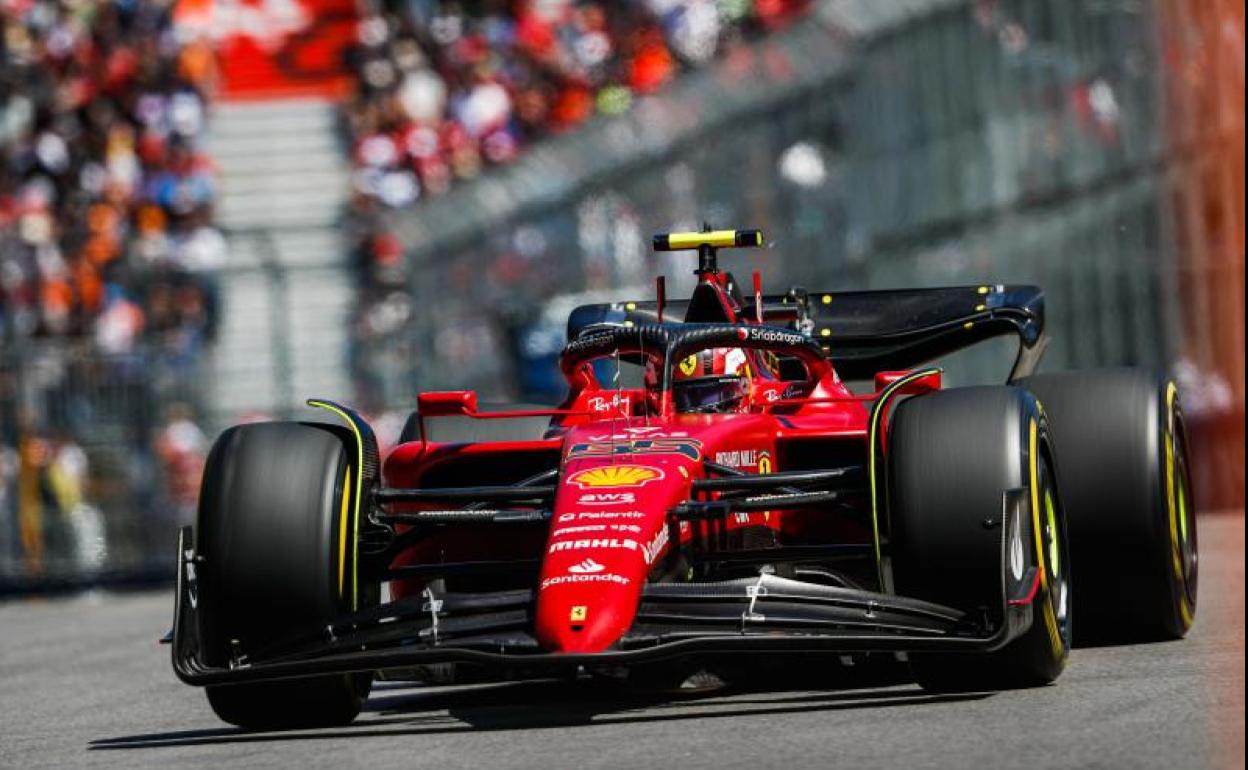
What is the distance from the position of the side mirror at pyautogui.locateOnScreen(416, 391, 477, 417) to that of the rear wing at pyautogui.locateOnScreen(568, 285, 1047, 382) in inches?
72.2

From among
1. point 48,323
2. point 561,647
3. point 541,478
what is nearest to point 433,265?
point 48,323

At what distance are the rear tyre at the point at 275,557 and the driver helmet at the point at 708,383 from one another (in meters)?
1.26

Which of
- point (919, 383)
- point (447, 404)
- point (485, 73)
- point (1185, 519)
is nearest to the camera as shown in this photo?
point (919, 383)

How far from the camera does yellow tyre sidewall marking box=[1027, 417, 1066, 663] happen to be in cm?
644

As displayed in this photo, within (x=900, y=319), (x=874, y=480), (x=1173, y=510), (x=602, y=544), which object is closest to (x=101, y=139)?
(x=900, y=319)

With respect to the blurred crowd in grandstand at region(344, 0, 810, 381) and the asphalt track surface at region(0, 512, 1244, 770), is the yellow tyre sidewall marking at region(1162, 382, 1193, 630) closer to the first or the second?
the asphalt track surface at region(0, 512, 1244, 770)

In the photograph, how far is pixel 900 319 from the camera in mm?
9414

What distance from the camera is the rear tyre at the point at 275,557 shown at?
648 cm

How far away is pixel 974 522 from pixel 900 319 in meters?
3.21

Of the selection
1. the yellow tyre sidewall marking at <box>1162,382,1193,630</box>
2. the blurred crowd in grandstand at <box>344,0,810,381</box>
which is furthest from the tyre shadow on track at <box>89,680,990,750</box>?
the blurred crowd in grandstand at <box>344,0,810,381</box>

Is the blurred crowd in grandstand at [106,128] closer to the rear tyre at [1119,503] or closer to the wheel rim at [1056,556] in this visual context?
the rear tyre at [1119,503]

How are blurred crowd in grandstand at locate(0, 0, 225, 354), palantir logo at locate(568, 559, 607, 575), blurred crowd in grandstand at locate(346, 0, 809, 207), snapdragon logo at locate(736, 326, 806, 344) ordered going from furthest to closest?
blurred crowd in grandstand at locate(0, 0, 225, 354) → blurred crowd in grandstand at locate(346, 0, 809, 207) → snapdragon logo at locate(736, 326, 806, 344) → palantir logo at locate(568, 559, 607, 575)

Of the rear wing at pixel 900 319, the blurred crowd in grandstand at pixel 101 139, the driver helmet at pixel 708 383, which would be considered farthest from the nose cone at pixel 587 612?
the blurred crowd in grandstand at pixel 101 139

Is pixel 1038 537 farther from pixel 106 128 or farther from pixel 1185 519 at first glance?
A: pixel 106 128
